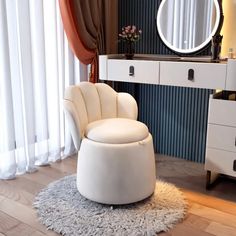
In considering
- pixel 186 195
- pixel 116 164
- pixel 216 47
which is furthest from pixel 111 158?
pixel 216 47

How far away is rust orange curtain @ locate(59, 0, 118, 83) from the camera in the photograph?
2.64 metres

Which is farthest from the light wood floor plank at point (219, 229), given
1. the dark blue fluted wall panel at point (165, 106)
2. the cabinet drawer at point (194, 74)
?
the dark blue fluted wall panel at point (165, 106)

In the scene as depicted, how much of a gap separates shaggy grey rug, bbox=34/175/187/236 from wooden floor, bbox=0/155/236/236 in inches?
2.3

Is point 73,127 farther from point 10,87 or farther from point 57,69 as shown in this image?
point 57,69

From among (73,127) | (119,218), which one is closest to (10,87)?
(73,127)

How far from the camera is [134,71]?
98.2 inches

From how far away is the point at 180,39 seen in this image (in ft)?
8.97

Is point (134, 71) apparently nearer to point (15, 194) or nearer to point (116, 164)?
point (116, 164)

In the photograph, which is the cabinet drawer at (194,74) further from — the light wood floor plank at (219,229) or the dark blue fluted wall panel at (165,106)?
the light wood floor plank at (219,229)

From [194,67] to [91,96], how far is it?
740 mm

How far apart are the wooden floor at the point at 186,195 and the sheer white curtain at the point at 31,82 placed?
164 millimetres

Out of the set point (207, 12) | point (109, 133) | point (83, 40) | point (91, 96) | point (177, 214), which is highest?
point (207, 12)

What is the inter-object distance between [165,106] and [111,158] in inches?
47.7

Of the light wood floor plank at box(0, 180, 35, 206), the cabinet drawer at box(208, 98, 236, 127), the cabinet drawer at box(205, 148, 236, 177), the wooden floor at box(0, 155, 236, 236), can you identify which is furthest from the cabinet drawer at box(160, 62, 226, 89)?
the light wood floor plank at box(0, 180, 35, 206)
